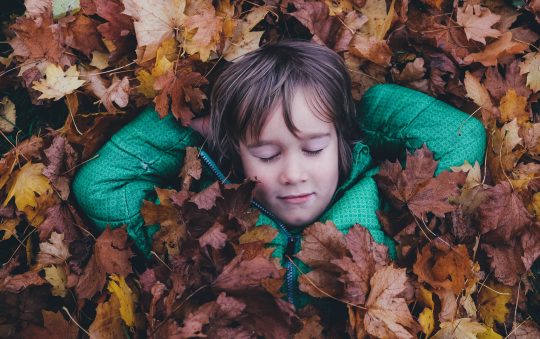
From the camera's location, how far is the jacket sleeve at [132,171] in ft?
7.75

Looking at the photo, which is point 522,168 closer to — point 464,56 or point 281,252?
point 464,56

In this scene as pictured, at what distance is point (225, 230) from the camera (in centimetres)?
203

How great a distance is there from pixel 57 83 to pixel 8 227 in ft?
2.28

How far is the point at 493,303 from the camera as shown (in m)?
2.20

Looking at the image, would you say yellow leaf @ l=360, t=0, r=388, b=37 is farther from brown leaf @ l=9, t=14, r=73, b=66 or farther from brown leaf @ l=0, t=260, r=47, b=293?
brown leaf @ l=0, t=260, r=47, b=293

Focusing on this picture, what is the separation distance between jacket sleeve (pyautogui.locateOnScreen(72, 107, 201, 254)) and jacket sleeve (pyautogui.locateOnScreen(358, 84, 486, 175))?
0.88 metres

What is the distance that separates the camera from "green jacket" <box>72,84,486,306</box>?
2.35m

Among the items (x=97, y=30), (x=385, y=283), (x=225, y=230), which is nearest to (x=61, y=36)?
(x=97, y=30)

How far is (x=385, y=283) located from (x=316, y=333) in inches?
13.3

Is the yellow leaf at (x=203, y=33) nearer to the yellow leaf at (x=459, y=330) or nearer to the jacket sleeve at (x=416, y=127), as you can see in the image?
the jacket sleeve at (x=416, y=127)

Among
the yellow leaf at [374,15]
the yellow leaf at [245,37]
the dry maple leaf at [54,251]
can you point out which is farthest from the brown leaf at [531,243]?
the dry maple leaf at [54,251]

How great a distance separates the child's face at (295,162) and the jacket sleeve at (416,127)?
1.24ft

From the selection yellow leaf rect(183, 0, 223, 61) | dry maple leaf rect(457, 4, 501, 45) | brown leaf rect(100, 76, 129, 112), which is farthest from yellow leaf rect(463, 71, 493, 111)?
brown leaf rect(100, 76, 129, 112)

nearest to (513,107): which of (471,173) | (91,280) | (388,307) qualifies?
(471,173)
